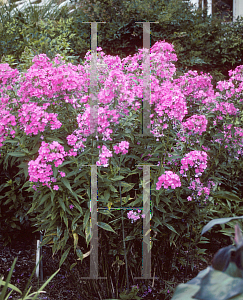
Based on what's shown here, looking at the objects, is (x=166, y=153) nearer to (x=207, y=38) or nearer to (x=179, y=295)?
(x=179, y=295)

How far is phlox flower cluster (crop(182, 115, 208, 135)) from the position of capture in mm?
2029

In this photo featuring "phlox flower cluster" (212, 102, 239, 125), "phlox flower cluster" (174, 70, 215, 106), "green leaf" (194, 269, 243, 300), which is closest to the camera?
"green leaf" (194, 269, 243, 300)

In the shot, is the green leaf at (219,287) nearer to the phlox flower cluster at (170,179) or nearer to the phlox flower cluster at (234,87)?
the phlox flower cluster at (170,179)

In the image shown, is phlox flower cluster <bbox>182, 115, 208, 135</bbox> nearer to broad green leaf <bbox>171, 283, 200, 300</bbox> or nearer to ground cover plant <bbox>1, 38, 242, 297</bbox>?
ground cover plant <bbox>1, 38, 242, 297</bbox>

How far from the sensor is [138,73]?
8.07ft

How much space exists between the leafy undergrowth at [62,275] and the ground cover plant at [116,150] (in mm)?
176

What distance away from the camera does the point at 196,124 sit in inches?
80.7

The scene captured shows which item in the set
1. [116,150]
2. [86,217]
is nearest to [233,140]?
[116,150]

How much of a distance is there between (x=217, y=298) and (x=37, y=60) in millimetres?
1936

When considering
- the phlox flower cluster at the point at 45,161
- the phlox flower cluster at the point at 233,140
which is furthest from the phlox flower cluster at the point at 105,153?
the phlox flower cluster at the point at 233,140

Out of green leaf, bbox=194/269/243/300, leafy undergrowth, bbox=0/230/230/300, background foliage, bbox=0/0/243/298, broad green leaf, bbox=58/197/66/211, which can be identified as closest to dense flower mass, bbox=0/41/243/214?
broad green leaf, bbox=58/197/66/211

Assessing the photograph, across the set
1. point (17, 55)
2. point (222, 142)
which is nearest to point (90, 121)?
point (222, 142)

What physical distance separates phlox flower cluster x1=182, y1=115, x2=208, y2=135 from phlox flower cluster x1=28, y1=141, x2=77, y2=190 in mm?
811

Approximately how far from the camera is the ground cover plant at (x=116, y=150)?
1.95 m
